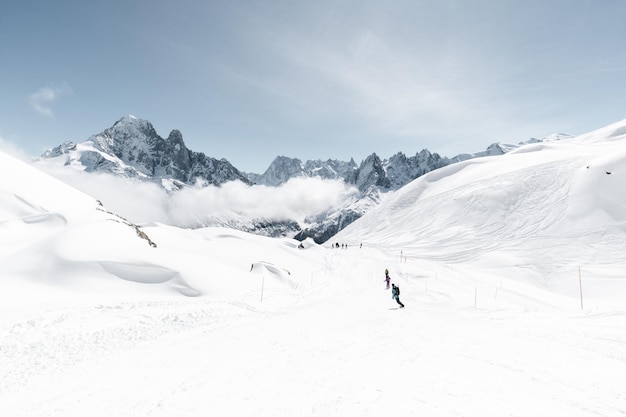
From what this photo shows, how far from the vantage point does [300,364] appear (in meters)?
9.64

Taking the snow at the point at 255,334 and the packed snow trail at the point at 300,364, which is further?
the snow at the point at 255,334

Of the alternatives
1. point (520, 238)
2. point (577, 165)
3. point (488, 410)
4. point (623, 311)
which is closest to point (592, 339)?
point (623, 311)

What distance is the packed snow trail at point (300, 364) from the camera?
7.03m

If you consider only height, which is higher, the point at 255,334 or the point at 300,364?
the point at 300,364

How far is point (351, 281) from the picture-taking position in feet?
116

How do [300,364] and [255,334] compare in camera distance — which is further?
[255,334]

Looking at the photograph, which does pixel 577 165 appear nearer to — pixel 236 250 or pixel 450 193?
pixel 450 193

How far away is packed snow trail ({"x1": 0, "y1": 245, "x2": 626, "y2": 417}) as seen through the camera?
23.1ft

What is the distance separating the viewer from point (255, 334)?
521 inches

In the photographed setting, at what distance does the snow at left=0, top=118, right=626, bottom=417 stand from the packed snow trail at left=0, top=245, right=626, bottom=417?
0.18ft

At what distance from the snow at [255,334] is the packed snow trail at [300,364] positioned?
0.18ft

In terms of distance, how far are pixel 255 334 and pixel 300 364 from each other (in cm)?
412

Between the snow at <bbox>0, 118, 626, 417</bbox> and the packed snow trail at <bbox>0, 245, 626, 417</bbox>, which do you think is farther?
the snow at <bbox>0, 118, 626, 417</bbox>

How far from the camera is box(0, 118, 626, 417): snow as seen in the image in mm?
7312
